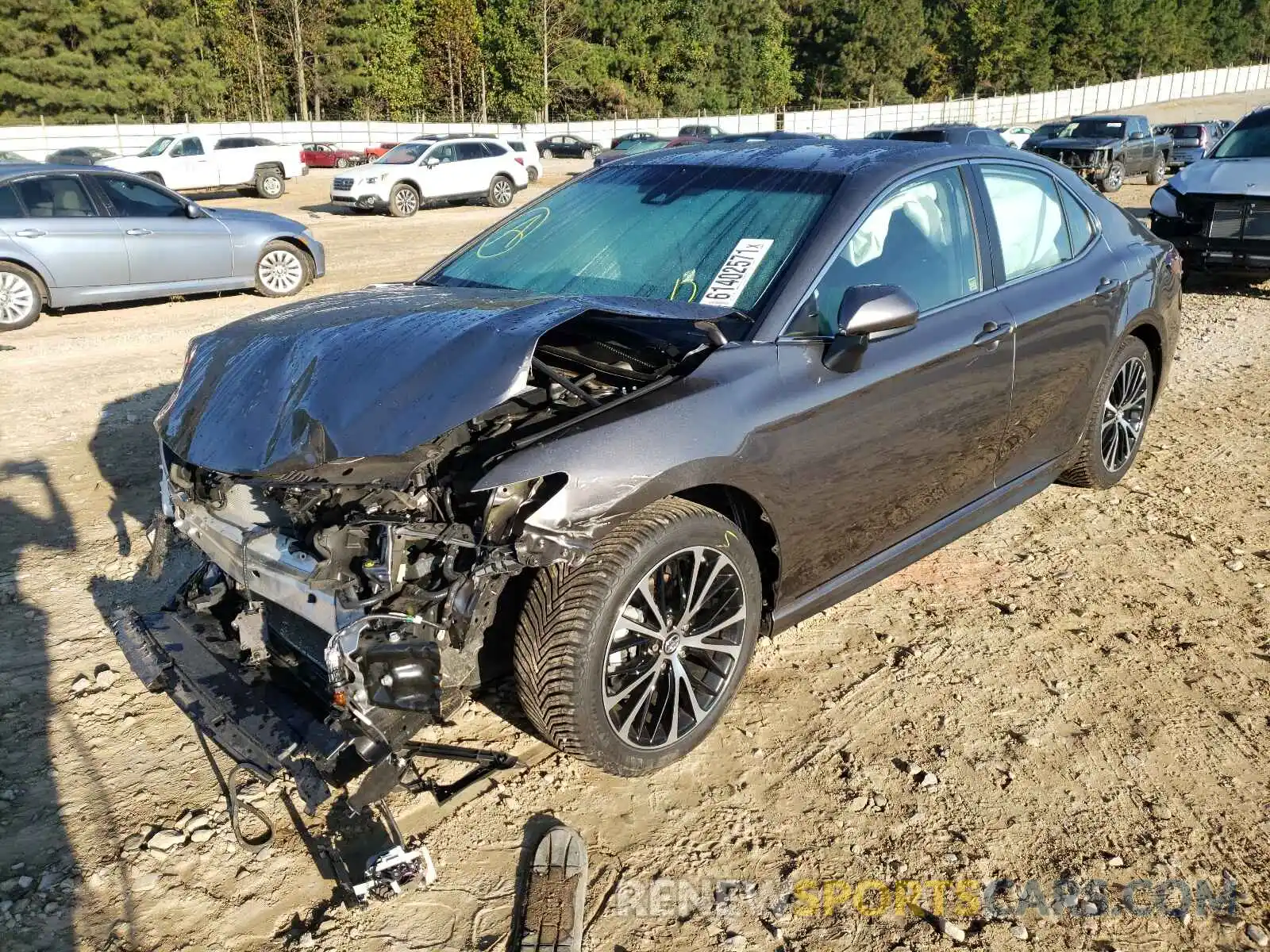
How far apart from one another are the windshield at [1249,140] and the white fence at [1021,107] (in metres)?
49.0

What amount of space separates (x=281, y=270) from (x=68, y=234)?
231cm

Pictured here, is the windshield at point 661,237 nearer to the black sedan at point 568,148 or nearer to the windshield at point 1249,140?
the windshield at point 1249,140

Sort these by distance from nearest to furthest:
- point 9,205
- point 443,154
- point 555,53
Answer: point 9,205
point 443,154
point 555,53

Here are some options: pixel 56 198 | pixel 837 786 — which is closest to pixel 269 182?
pixel 56 198

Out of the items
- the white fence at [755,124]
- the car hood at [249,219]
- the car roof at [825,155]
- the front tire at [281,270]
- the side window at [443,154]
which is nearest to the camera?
the car roof at [825,155]

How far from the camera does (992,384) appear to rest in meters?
3.88

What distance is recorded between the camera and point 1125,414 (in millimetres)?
5148

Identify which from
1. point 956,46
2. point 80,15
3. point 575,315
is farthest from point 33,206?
point 956,46

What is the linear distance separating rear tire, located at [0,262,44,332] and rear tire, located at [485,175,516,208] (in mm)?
15497

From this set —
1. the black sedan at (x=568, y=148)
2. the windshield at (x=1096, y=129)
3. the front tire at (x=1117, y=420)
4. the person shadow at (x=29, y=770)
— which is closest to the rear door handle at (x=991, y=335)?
the front tire at (x=1117, y=420)

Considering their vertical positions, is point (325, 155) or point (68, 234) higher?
point (325, 155)

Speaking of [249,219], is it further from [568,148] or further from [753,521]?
[568,148]

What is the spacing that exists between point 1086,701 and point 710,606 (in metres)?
1.47

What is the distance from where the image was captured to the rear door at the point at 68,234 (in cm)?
1000
